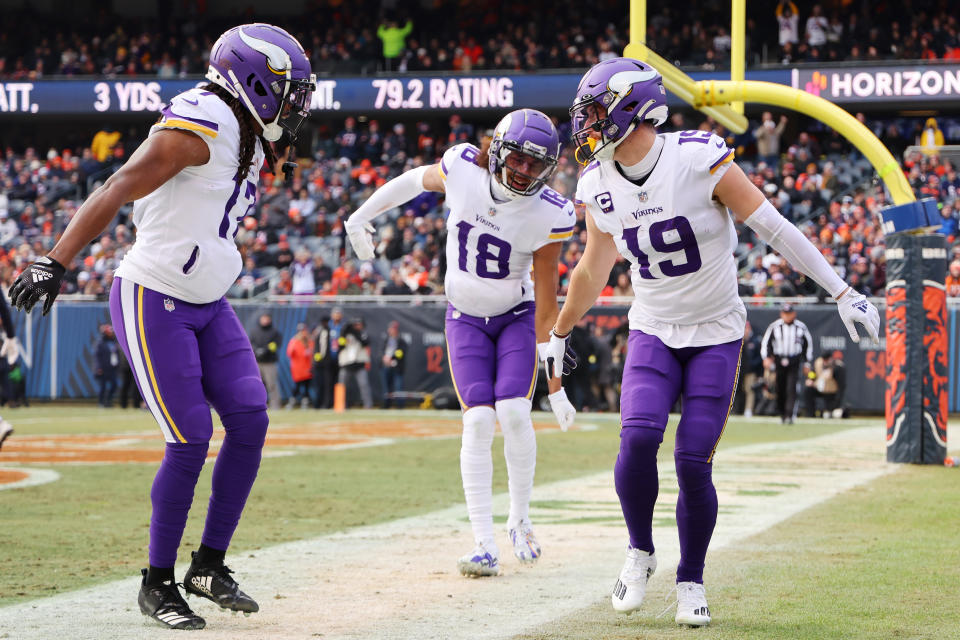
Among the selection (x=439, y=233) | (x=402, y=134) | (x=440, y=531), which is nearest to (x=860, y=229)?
(x=439, y=233)

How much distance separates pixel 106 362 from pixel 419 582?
18.9m

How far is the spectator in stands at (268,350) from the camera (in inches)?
864

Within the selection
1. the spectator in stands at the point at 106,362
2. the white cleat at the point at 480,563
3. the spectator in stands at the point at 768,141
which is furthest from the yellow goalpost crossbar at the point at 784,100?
the spectator in stands at the point at 768,141

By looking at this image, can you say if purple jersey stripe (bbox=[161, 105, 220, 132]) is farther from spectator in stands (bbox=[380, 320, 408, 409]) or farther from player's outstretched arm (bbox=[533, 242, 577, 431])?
spectator in stands (bbox=[380, 320, 408, 409])

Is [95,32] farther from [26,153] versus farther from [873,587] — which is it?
[873,587]

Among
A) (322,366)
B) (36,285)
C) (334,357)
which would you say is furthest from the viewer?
(322,366)

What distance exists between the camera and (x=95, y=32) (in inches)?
1355

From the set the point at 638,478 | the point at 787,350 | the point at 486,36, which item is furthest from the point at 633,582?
the point at 486,36

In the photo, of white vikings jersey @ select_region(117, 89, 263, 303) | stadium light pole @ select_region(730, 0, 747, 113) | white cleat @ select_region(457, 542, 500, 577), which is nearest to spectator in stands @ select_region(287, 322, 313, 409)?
stadium light pole @ select_region(730, 0, 747, 113)

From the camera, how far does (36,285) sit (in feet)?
13.6

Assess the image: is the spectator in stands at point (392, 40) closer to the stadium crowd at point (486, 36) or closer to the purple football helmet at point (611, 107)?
the stadium crowd at point (486, 36)

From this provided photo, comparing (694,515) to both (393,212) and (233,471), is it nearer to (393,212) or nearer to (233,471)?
(233,471)

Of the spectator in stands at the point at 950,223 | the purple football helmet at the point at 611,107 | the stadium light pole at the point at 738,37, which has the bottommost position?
the purple football helmet at the point at 611,107

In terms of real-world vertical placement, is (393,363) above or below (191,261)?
below
